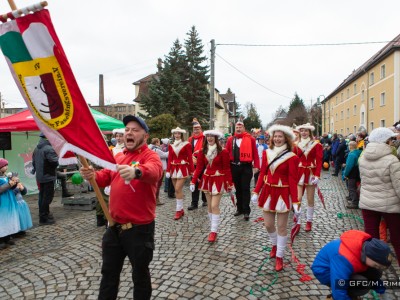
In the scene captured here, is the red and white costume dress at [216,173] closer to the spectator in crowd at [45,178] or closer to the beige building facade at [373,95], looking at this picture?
the spectator in crowd at [45,178]

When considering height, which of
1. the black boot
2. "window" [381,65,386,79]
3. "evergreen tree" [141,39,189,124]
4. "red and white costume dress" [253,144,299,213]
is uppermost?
"window" [381,65,386,79]

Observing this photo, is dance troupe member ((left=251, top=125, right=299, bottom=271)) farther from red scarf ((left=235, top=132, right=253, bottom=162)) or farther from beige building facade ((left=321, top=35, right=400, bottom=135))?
beige building facade ((left=321, top=35, right=400, bottom=135))

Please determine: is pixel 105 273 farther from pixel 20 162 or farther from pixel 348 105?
pixel 348 105

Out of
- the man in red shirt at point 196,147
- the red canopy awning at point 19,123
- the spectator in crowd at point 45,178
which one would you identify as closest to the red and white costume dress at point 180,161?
the man in red shirt at point 196,147

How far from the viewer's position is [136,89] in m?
48.3

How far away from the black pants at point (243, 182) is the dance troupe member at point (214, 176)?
1.17 metres

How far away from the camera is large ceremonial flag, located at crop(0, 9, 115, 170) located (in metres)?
2.33

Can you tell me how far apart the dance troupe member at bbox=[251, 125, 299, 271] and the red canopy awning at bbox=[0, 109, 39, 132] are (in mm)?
7164

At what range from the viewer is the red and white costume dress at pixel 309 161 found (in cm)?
588

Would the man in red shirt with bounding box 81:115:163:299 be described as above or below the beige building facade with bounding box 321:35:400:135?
below

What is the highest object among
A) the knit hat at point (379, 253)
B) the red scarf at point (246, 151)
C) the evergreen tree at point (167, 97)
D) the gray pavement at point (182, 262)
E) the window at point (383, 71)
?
the window at point (383, 71)

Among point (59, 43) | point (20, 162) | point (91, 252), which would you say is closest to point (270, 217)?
point (91, 252)

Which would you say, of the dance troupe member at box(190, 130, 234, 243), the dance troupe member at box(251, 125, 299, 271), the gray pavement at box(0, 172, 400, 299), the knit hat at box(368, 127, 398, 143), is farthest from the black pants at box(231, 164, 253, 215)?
the knit hat at box(368, 127, 398, 143)

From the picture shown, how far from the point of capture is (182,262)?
4.48 meters
